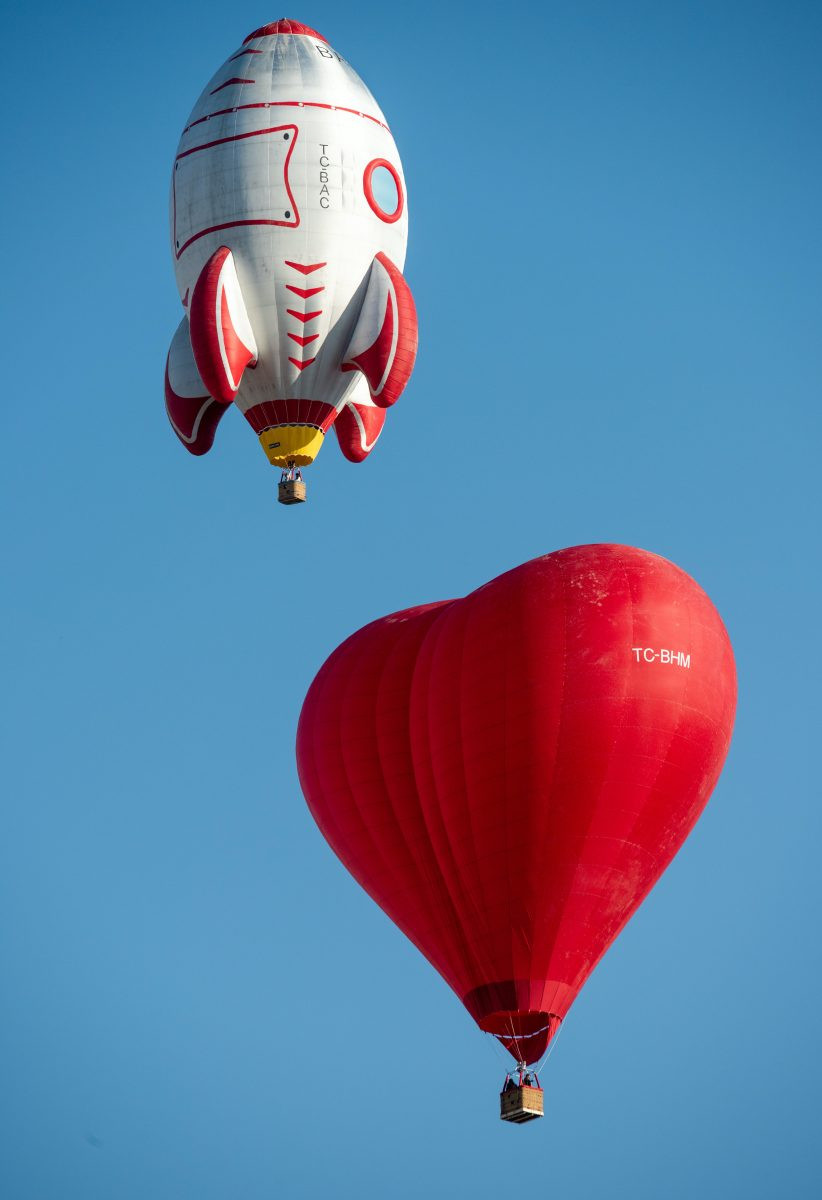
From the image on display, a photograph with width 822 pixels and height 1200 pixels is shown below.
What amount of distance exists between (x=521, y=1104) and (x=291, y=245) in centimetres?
1010

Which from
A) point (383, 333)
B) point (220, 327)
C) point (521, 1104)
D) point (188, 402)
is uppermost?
point (383, 333)

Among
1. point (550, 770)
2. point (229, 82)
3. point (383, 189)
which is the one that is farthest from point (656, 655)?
point (229, 82)

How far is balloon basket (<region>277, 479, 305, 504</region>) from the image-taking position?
1471 inches

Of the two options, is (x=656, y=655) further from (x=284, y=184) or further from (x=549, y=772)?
(x=284, y=184)

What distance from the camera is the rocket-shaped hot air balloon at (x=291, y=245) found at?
36375 mm

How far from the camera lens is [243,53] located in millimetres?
37750

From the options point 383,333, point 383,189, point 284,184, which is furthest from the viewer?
point 383,189

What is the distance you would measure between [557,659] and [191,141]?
7933mm

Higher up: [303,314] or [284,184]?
[284,184]

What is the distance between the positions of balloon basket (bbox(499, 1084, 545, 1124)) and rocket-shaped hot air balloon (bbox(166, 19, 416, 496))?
26.7ft

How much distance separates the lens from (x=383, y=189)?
36969mm

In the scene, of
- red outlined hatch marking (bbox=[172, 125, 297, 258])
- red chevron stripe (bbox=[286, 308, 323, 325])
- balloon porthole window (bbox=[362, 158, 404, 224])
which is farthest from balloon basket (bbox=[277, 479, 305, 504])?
balloon porthole window (bbox=[362, 158, 404, 224])

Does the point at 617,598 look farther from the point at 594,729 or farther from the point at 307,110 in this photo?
the point at 307,110

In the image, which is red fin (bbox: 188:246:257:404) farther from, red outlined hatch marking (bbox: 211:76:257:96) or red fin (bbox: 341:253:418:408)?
red outlined hatch marking (bbox: 211:76:257:96)
